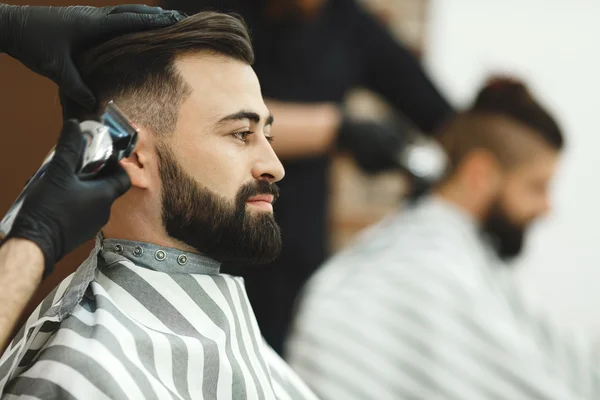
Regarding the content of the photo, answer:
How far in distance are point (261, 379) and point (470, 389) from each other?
3.43 feet

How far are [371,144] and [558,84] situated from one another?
2131 mm

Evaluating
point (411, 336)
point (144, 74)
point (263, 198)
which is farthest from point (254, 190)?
point (411, 336)

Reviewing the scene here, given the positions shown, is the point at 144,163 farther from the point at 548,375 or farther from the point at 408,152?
the point at 408,152

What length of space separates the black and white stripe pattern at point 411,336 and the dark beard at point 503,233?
227 millimetres

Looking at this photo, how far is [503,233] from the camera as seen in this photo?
2266 mm

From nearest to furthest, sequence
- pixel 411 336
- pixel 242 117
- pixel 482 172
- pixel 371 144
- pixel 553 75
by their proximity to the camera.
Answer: pixel 242 117 → pixel 411 336 → pixel 371 144 → pixel 482 172 → pixel 553 75

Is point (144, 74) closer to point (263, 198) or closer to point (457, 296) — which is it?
point (263, 198)

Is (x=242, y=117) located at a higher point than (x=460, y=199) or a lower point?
higher

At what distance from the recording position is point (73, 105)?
2.63 ft

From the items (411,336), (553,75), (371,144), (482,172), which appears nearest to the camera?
(411,336)

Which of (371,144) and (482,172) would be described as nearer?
(371,144)

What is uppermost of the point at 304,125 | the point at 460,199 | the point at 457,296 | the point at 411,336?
the point at 304,125

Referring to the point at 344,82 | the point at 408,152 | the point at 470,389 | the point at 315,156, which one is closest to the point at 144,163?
the point at 315,156

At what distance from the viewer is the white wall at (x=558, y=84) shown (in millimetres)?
3842
